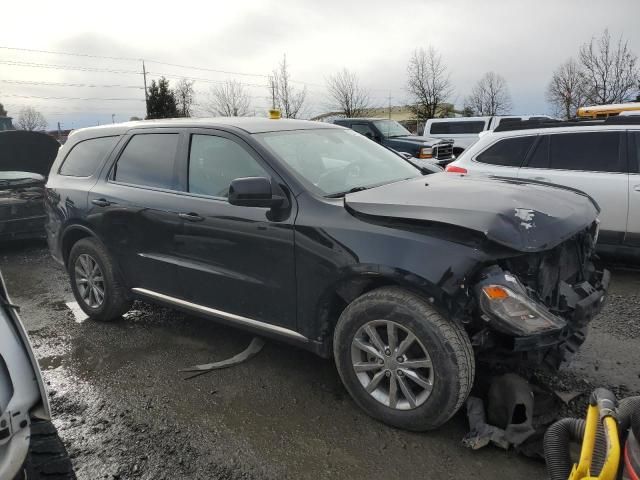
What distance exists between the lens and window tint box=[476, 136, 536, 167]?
573 centimetres

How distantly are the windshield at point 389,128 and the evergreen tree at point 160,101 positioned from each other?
37.5m

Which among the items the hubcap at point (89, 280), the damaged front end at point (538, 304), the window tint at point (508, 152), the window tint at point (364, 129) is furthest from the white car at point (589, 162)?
the window tint at point (364, 129)

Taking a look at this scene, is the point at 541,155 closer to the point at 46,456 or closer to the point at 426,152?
the point at 46,456

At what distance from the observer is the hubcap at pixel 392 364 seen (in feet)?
8.82

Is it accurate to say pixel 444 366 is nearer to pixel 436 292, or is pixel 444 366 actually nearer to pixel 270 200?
pixel 436 292

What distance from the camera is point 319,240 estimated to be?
2.93 m

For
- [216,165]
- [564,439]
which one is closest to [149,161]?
[216,165]

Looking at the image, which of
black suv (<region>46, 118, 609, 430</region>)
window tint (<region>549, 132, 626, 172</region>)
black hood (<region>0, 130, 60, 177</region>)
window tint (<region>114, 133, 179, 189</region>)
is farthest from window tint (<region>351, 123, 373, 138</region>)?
window tint (<region>114, 133, 179, 189</region>)

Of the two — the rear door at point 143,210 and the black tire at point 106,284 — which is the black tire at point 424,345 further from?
the black tire at point 106,284

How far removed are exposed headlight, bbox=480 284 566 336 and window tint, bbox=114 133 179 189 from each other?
2433mm

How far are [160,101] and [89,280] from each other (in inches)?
1885

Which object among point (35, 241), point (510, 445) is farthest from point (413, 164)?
point (35, 241)

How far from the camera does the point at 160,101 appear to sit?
1905 inches

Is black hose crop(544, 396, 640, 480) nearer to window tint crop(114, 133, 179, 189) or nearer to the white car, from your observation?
window tint crop(114, 133, 179, 189)
